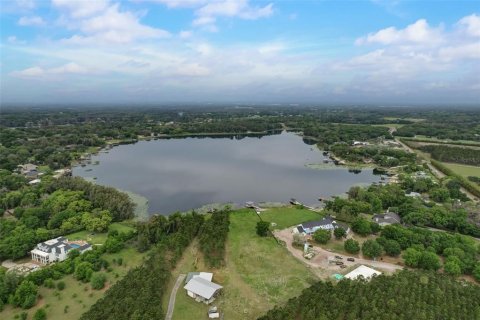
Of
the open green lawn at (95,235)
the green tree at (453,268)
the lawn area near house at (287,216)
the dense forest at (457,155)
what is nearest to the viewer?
the green tree at (453,268)

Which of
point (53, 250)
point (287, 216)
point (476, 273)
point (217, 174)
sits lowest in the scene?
point (287, 216)

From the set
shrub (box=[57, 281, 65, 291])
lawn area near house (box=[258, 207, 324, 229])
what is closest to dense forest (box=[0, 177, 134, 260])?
shrub (box=[57, 281, 65, 291])

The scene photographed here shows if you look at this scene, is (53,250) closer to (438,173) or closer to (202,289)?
(202,289)

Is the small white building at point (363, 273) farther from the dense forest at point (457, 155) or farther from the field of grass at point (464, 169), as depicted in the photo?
the dense forest at point (457, 155)

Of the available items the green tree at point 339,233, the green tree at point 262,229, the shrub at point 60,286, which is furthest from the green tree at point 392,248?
the shrub at point 60,286

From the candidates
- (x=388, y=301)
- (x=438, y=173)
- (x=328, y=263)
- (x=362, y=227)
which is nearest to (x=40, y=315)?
(x=328, y=263)

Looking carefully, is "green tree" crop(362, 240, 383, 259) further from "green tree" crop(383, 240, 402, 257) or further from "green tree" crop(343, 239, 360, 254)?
"green tree" crop(383, 240, 402, 257)

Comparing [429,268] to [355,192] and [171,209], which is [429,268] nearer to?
[355,192]
